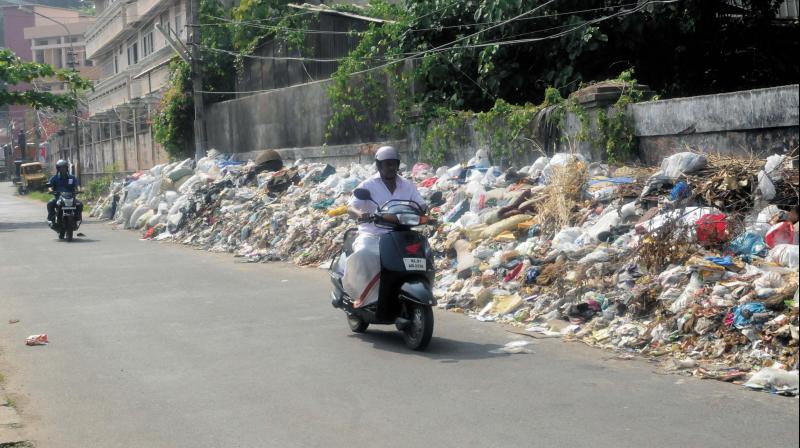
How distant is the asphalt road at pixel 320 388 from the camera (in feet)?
18.4

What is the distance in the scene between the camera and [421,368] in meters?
7.42

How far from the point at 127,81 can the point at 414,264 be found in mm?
45157

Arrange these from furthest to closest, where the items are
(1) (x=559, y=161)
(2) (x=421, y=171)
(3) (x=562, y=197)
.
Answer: (2) (x=421, y=171)
(1) (x=559, y=161)
(3) (x=562, y=197)

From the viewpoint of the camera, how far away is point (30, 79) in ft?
97.3

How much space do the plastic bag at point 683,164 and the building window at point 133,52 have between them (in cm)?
4486

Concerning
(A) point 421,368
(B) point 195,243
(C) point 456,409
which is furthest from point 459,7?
(C) point 456,409

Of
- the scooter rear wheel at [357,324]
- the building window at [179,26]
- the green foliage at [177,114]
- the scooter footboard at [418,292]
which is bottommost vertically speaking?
the scooter rear wheel at [357,324]

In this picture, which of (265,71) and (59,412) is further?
(265,71)

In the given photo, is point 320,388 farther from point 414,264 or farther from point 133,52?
point 133,52

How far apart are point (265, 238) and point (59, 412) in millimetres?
11187

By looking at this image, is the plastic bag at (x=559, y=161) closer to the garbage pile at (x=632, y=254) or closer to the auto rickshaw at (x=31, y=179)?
the garbage pile at (x=632, y=254)

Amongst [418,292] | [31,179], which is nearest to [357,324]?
[418,292]

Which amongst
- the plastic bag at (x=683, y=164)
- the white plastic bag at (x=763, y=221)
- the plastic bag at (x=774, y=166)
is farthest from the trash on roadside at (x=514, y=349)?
the plastic bag at (x=683, y=164)

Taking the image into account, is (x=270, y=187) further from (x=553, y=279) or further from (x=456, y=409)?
(x=456, y=409)
